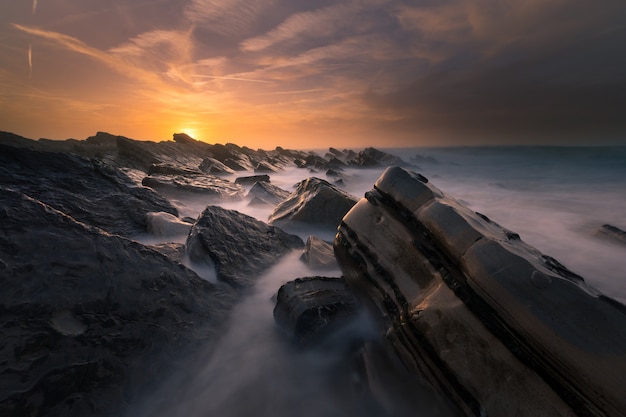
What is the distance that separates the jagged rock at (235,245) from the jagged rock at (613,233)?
7.96m

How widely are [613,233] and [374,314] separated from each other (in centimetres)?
831

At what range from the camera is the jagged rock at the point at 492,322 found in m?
1.44

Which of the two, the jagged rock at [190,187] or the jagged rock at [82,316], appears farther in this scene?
the jagged rock at [190,187]

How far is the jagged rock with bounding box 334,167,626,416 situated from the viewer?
1444 mm

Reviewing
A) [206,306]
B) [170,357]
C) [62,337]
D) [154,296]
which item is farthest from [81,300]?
[206,306]

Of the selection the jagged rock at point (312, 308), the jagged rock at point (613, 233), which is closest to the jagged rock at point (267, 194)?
the jagged rock at point (312, 308)

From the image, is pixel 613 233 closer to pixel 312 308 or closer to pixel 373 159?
pixel 312 308

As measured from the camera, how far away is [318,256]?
13.9 ft

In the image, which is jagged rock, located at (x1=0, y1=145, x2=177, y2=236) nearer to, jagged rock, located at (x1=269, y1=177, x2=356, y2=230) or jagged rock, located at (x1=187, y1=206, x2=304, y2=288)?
jagged rock, located at (x1=187, y1=206, x2=304, y2=288)

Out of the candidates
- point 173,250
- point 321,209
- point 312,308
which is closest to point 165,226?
point 173,250

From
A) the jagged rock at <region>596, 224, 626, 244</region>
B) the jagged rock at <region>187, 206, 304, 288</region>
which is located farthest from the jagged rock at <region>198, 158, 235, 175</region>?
the jagged rock at <region>596, 224, 626, 244</region>

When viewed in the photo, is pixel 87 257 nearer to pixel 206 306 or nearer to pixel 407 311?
pixel 206 306

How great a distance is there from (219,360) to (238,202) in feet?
23.1

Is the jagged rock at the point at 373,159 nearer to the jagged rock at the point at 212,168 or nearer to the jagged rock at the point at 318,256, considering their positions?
the jagged rock at the point at 212,168
